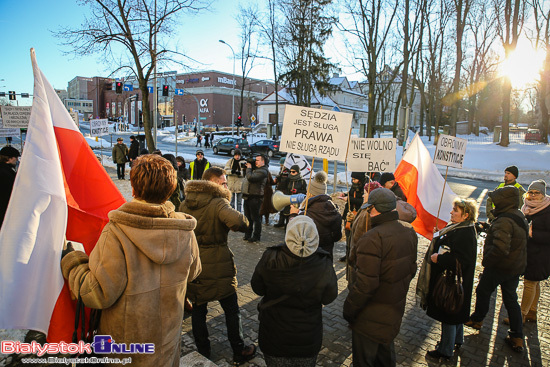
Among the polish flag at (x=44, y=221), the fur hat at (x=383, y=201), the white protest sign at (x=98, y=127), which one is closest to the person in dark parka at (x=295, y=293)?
the fur hat at (x=383, y=201)

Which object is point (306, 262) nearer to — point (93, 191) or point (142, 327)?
point (142, 327)

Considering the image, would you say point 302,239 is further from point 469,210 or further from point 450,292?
point 469,210

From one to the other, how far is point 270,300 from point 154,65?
1585 centimetres

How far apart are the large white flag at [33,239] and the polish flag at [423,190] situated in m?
4.86

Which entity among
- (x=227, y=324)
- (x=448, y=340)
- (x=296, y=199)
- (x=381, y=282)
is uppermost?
(x=296, y=199)

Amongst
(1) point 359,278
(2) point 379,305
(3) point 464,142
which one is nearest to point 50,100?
(1) point 359,278

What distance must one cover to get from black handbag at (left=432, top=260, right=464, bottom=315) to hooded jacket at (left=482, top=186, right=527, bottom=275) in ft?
2.13

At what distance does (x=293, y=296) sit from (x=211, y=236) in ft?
3.64

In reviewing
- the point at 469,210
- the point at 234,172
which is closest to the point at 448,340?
the point at 469,210

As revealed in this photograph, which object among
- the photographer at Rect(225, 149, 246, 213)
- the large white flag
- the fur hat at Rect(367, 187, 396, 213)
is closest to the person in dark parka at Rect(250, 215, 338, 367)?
the fur hat at Rect(367, 187, 396, 213)

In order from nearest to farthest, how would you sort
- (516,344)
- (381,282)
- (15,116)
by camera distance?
(381,282) < (516,344) < (15,116)

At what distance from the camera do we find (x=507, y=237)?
12.9 ft

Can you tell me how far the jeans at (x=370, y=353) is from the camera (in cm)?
312

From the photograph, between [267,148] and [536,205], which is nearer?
[536,205]
